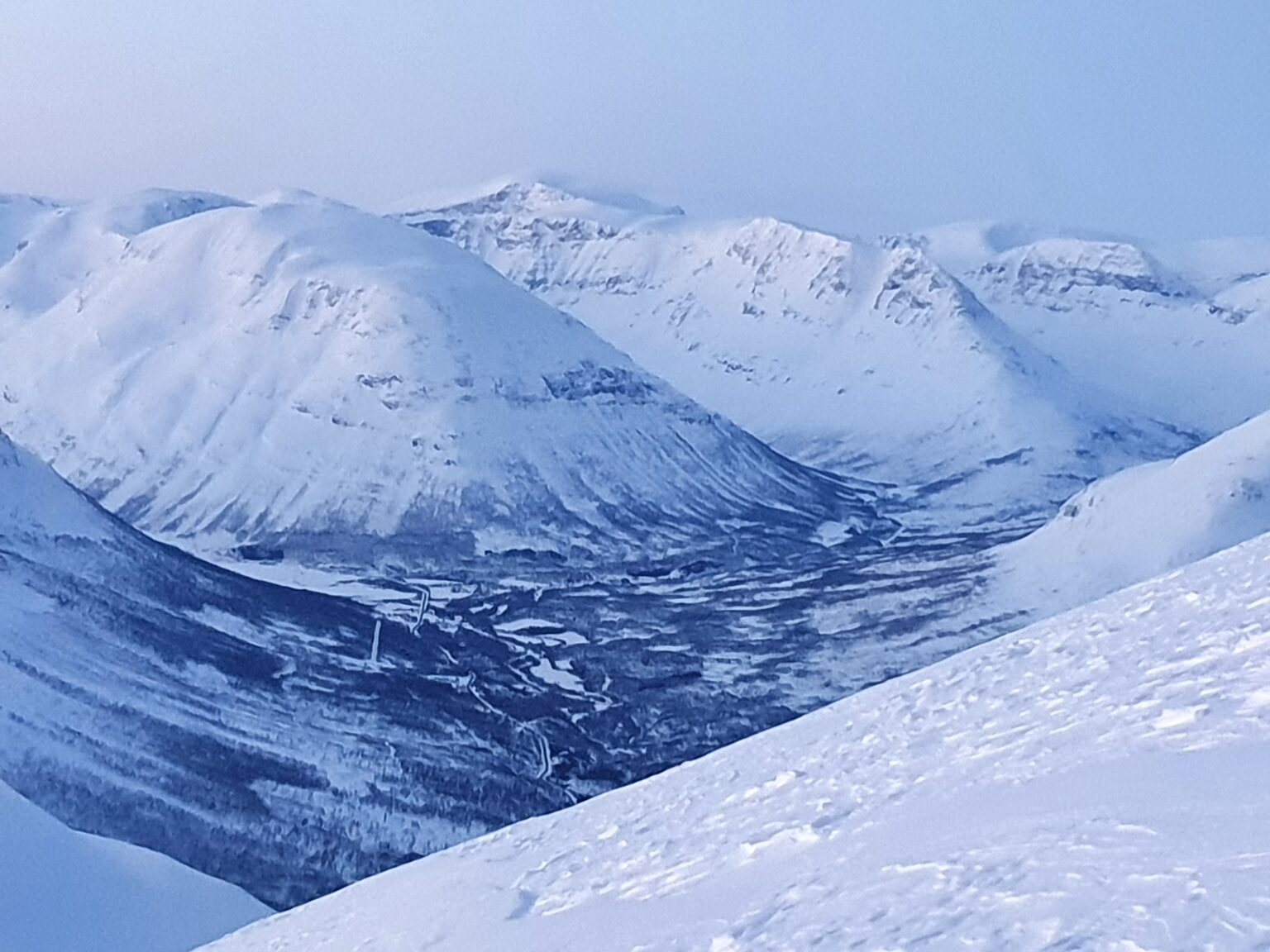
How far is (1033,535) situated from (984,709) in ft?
247

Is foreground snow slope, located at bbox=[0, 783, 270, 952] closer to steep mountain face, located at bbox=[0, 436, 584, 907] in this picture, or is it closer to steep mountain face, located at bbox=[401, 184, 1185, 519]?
steep mountain face, located at bbox=[0, 436, 584, 907]

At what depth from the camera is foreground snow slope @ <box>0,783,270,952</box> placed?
95.6ft

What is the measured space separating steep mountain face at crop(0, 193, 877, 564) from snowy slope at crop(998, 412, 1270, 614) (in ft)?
109

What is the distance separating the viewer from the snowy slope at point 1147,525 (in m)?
73.3

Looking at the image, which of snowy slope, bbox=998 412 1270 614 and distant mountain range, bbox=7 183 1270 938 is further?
snowy slope, bbox=998 412 1270 614

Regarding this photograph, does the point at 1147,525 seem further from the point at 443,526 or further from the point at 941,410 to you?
the point at 941,410

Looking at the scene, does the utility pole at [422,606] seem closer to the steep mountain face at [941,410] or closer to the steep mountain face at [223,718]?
the steep mountain face at [223,718]

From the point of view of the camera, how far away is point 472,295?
13375cm

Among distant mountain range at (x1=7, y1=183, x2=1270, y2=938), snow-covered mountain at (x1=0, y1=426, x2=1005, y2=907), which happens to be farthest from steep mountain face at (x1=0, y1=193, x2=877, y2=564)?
snow-covered mountain at (x1=0, y1=426, x2=1005, y2=907)

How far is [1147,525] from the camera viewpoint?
254ft

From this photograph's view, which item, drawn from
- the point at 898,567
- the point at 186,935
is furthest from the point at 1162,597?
the point at 898,567

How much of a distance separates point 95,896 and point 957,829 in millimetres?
23698

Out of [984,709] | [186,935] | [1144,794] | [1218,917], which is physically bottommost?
[186,935]

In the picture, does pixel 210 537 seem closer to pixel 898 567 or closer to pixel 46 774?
pixel 898 567
